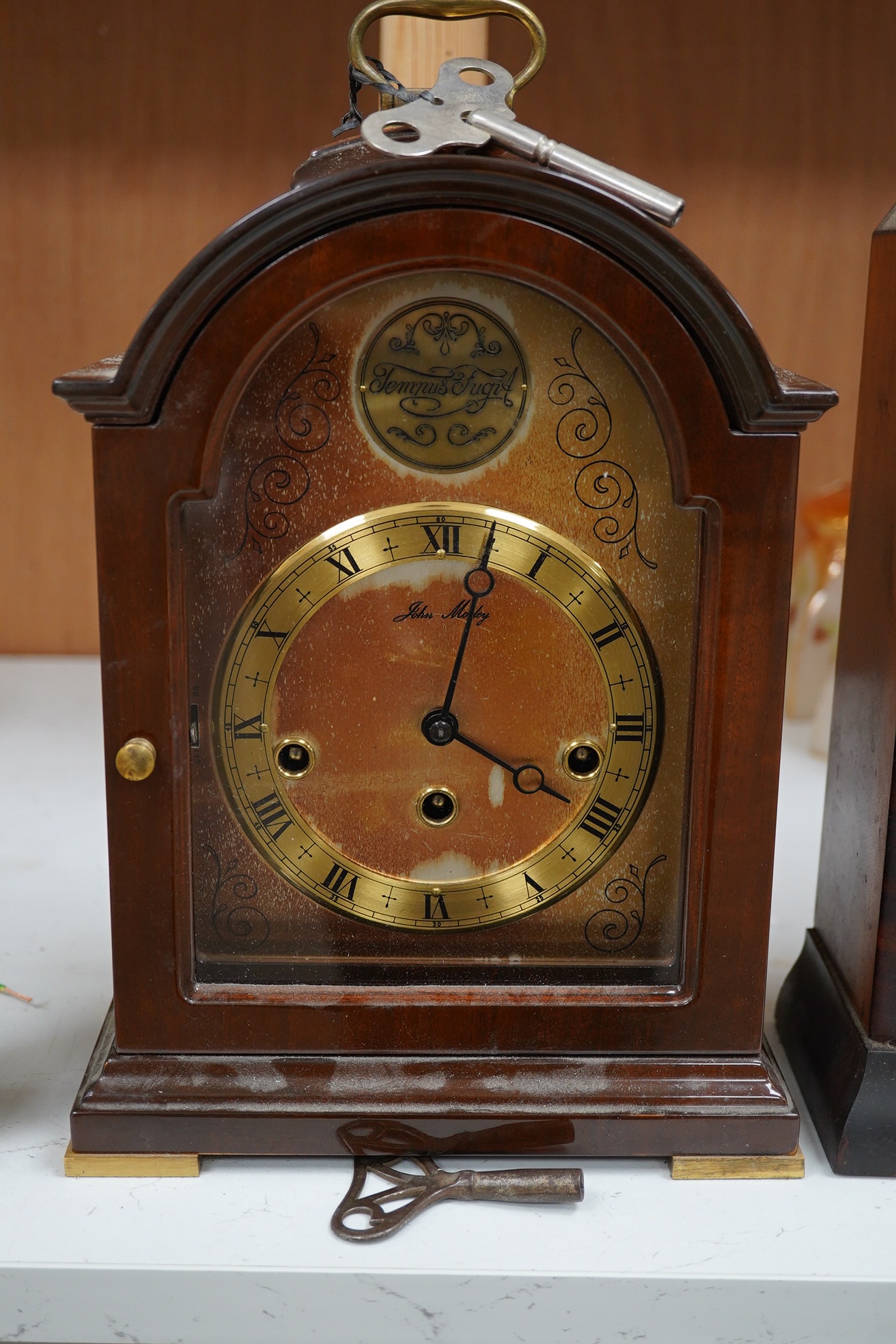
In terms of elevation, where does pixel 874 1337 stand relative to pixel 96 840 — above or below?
below

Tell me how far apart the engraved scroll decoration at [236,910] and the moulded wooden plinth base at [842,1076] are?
1.29 ft

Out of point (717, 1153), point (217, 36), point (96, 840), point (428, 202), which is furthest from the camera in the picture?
point (217, 36)

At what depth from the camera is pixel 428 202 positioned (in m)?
0.74

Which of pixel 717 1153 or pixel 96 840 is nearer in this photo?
pixel 717 1153

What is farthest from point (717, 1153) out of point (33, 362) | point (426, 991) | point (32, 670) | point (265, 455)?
point (33, 362)

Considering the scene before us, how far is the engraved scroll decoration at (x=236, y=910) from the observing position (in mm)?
859

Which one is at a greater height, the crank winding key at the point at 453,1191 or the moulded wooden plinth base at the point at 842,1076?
the moulded wooden plinth base at the point at 842,1076

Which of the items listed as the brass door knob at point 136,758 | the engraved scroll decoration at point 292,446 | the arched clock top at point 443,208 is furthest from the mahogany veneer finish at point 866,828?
the brass door knob at point 136,758

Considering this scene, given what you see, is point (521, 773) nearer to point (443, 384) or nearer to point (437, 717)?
point (437, 717)

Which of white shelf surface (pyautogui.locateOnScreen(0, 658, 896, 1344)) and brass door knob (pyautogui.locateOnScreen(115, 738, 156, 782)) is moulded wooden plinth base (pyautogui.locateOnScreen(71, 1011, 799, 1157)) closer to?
white shelf surface (pyautogui.locateOnScreen(0, 658, 896, 1344))

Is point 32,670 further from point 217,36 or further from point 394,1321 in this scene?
point 394,1321

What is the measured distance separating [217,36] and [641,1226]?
4.88 feet
